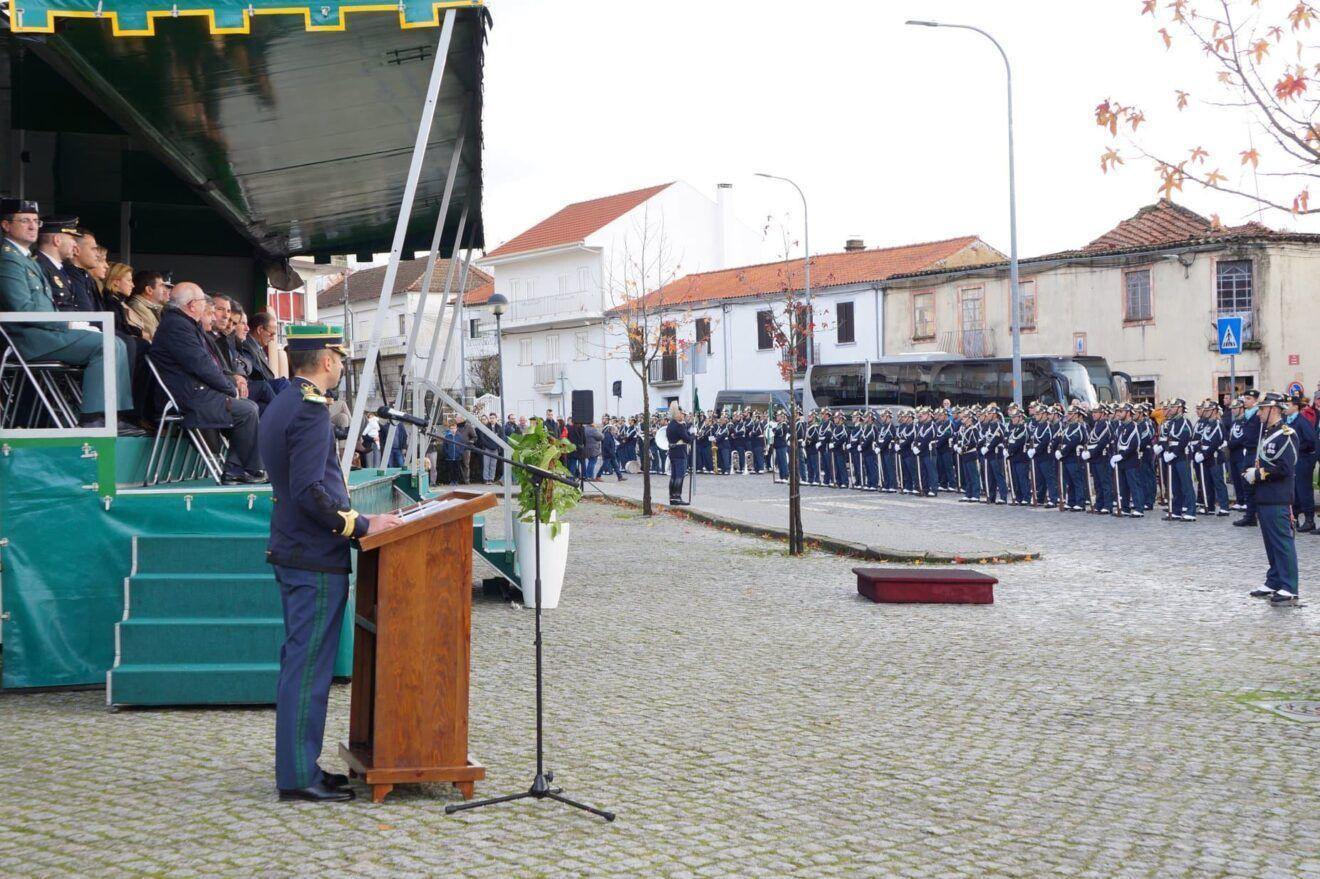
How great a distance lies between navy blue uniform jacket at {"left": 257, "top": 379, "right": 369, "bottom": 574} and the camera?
584 centimetres

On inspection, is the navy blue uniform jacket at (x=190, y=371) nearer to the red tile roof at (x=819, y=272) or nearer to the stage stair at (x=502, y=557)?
the stage stair at (x=502, y=557)

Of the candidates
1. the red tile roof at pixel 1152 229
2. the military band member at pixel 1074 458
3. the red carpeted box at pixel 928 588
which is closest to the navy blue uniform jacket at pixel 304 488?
the red carpeted box at pixel 928 588

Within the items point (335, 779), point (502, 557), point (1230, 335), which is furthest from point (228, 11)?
point (1230, 335)

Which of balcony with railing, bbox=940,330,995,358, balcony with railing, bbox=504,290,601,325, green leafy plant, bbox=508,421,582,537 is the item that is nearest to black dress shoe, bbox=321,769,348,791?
green leafy plant, bbox=508,421,582,537

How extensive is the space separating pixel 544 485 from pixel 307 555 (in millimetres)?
5678

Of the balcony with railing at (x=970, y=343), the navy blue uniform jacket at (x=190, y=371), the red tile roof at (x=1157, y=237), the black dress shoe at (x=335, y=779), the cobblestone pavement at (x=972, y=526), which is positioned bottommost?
the cobblestone pavement at (x=972, y=526)

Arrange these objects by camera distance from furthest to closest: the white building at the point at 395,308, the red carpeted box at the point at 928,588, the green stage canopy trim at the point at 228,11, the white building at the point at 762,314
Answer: the white building at the point at 395,308, the white building at the point at 762,314, the red carpeted box at the point at 928,588, the green stage canopy trim at the point at 228,11

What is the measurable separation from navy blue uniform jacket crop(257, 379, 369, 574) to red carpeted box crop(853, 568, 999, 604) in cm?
771

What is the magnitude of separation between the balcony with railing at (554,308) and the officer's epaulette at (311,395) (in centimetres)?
6381

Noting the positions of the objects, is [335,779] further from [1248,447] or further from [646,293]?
[646,293]

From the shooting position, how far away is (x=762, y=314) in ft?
192

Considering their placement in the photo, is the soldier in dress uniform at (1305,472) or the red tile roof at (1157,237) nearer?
the soldier in dress uniform at (1305,472)

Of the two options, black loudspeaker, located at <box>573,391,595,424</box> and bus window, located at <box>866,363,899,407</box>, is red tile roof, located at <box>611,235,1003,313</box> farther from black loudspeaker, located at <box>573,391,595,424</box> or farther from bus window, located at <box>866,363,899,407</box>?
black loudspeaker, located at <box>573,391,595,424</box>

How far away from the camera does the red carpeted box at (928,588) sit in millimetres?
12750
